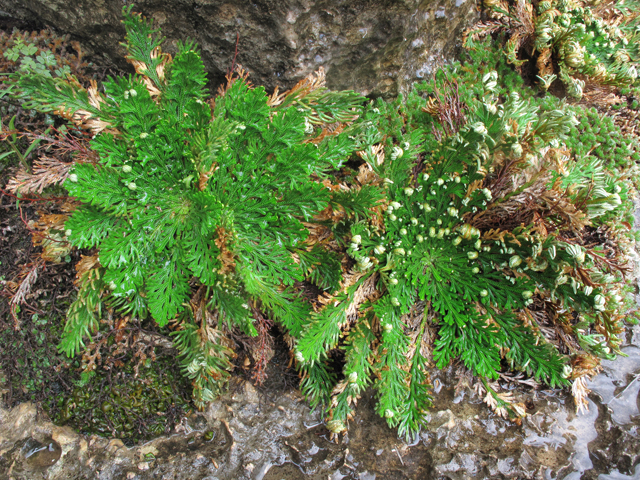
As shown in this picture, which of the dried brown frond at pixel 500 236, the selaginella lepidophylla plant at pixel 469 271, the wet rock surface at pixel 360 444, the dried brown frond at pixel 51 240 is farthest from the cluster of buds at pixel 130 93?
the dried brown frond at pixel 500 236

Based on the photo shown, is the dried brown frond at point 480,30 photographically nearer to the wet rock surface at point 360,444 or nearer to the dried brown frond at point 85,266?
the wet rock surface at point 360,444

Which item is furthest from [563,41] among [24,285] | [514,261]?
[24,285]

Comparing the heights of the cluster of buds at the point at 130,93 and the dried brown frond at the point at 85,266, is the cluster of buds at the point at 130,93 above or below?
above

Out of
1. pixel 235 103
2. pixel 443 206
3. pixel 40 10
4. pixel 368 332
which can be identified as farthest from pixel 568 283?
pixel 40 10

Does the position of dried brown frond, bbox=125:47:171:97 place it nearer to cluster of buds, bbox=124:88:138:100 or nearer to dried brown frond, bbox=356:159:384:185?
cluster of buds, bbox=124:88:138:100

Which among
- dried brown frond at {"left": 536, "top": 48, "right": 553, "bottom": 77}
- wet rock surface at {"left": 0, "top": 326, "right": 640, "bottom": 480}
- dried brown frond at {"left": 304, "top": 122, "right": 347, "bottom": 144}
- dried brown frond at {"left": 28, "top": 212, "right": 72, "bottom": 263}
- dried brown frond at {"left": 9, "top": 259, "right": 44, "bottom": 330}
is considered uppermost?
dried brown frond at {"left": 28, "top": 212, "right": 72, "bottom": 263}

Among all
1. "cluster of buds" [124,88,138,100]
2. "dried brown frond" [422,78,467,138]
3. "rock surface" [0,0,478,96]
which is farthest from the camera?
"dried brown frond" [422,78,467,138]

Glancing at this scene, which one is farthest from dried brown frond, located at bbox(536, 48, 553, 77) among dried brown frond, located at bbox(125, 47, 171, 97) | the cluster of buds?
the cluster of buds
